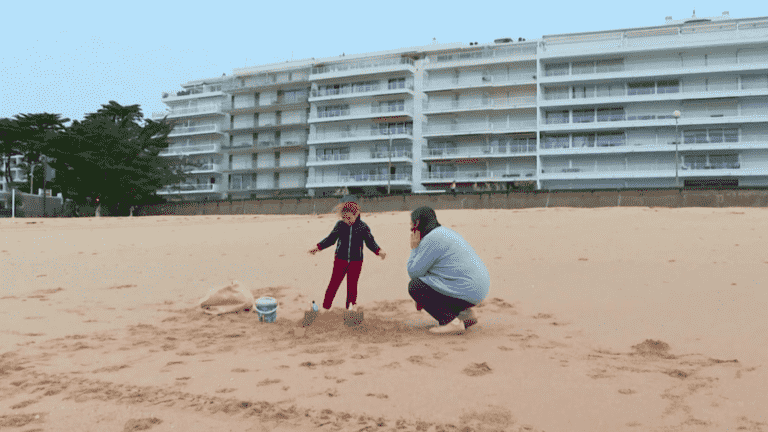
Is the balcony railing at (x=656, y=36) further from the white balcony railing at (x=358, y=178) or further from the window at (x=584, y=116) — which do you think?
the white balcony railing at (x=358, y=178)

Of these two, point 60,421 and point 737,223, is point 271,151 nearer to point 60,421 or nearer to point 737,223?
point 737,223

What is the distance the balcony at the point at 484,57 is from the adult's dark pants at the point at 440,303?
47.0 metres

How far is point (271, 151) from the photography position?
5966 cm

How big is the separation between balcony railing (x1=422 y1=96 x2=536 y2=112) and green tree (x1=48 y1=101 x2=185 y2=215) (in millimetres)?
26833

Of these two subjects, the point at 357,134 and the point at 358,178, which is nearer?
the point at 358,178

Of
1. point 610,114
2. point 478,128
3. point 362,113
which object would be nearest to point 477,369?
point 478,128

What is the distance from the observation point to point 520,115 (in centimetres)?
4909

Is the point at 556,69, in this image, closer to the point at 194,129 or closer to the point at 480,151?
the point at 480,151

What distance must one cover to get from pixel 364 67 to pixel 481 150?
1588cm

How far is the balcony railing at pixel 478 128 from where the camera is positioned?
48375 millimetres

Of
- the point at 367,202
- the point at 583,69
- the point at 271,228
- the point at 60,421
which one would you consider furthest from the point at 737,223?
the point at 583,69

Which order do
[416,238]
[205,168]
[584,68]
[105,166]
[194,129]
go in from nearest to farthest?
[416,238], [105,166], [584,68], [205,168], [194,129]

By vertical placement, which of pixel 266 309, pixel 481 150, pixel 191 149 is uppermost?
pixel 191 149

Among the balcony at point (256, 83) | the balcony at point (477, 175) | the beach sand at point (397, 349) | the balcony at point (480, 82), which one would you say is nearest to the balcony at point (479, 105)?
the balcony at point (480, 82)
